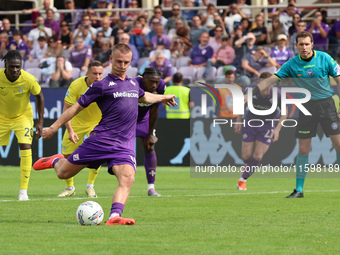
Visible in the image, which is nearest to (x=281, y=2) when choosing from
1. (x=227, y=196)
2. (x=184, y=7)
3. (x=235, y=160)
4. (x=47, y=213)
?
(x=184, y=7)

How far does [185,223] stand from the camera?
8156 millimetres

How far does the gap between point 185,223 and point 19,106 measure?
4.57 meters

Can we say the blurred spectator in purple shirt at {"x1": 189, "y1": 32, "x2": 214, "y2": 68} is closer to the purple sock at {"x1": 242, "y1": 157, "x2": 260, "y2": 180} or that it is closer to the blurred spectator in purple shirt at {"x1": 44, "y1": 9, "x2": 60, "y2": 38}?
the blurred spectator in purple shirt at {"x1": 44, "y1": 9, "x2": 60, "y2": 38}

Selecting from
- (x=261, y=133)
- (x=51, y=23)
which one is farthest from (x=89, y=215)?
(x=51, y=23)

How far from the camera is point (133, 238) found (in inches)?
270

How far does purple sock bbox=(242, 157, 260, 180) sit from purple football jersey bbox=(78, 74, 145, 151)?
5.85m

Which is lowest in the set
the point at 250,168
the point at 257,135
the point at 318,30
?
the point at 250,168

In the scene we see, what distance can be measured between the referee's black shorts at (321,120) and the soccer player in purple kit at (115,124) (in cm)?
416

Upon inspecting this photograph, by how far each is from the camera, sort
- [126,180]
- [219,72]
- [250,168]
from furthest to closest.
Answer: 1. [219,72]
2. [250,168]
3. [126,180]

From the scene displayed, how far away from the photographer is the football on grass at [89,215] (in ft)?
25.7

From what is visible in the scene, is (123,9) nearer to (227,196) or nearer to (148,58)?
(148,58)

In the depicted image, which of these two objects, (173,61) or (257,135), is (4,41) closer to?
(173,61)

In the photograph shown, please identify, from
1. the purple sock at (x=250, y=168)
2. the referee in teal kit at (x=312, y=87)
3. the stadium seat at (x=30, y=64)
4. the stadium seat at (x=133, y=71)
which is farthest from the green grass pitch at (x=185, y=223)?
the stadium seat at (x=30, y=64)

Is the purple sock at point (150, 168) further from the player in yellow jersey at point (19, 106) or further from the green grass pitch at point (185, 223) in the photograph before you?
the player in yellow jersey at point (19, 106)
